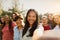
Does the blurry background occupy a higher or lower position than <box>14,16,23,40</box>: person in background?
higher

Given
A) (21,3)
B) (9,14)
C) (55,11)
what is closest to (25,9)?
(21,3)

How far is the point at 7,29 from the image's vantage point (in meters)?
1.42

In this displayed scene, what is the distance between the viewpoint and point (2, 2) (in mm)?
1406

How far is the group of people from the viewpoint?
1.22 meters

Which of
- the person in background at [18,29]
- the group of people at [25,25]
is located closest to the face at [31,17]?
the group of people at [25,25]

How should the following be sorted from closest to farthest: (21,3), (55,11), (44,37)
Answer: (44,37) → (55,11) → (21,3)

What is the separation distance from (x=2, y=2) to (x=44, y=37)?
3.84ft

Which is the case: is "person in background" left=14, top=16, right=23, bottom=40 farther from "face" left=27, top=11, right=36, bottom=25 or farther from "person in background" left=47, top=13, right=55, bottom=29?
"person in background" left=47, top=13, right=55, bottom=29

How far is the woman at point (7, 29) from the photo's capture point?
140 cm

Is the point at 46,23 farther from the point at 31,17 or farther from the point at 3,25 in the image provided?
the point at 3,25

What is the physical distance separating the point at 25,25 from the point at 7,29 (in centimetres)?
24

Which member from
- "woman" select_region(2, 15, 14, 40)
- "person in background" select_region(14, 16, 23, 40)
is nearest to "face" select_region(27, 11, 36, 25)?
"person in background" select_region(14, 16, 23, 40)

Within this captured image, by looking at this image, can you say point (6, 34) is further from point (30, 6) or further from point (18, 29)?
point (30, 6)

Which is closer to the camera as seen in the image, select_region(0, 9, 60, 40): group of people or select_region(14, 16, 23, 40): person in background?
select_region(0, 9, 60, 40): group of people
